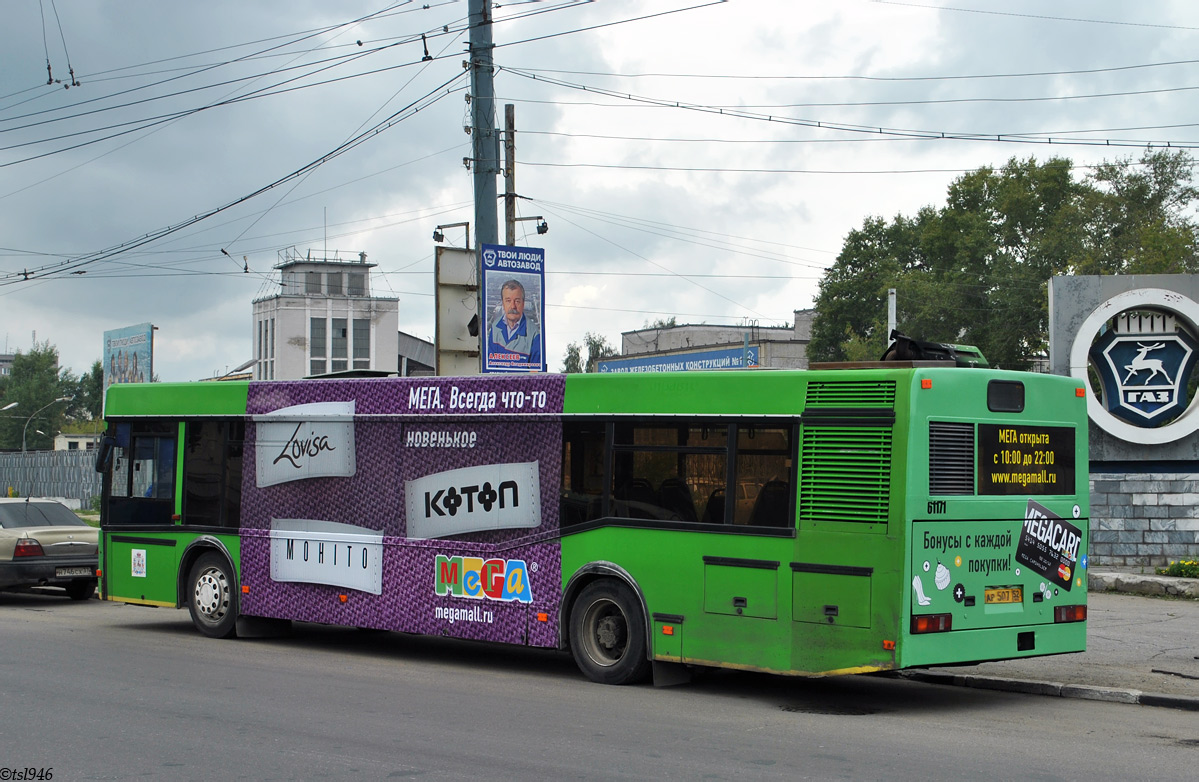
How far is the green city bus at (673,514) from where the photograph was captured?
32.4 feet

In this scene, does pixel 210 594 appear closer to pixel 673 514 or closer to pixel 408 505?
pixel 408 505

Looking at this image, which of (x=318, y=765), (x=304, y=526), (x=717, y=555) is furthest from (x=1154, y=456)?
(x=318, y=765)

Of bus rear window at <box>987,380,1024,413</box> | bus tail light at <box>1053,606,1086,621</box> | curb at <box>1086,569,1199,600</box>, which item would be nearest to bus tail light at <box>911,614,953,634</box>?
bus tail light at <box>1053,606,1086,621</box>

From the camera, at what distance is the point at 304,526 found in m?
14.0

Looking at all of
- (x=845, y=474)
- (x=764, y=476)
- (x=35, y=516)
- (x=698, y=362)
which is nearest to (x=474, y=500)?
(x=764, y=476)

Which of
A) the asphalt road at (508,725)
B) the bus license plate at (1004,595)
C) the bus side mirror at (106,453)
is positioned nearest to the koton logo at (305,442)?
the asphalt road at (508,725)

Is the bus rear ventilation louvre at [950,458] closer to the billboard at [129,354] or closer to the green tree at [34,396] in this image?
the billboard at [129,354]

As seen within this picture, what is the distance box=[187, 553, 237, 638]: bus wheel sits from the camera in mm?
14703

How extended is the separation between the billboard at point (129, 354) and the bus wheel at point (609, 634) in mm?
42168

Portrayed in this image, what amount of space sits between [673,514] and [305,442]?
501 cm

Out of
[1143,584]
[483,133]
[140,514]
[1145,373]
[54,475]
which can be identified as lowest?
[1143,584]

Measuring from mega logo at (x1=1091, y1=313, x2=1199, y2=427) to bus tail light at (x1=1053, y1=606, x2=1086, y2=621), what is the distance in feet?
34.4

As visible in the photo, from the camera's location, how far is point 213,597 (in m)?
14.8

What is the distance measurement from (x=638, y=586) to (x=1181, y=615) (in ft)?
28.9
